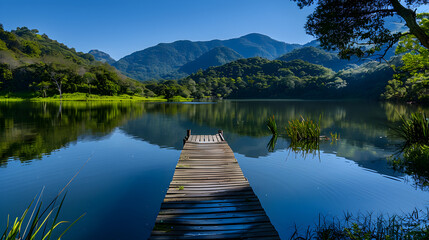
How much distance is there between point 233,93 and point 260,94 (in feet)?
57.8

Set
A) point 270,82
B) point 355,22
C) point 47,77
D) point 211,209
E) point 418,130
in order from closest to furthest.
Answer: point 211,209 → point 355,22 → point 418,130 → point 47,77 → point 270,82

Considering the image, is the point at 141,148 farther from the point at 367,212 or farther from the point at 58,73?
the point at 58,73

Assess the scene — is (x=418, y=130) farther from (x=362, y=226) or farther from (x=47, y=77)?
(x=47, y=77)

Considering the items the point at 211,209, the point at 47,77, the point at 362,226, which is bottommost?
the point at 362,226

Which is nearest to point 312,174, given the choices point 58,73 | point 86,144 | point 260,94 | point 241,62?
point 86,144

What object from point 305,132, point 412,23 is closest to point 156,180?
point 412,23

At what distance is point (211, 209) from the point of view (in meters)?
4.89

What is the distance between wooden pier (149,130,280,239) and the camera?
13.3 ft

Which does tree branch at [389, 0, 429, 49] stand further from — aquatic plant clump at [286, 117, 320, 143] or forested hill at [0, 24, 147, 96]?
forested hill at [0, 24, 147, 96]

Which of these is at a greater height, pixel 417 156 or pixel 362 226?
pixel 417 156

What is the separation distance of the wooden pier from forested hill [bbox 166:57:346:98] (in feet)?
342

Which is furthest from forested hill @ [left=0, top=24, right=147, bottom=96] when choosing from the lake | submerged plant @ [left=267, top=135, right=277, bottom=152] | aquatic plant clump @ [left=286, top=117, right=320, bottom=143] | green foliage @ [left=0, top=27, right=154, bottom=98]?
aquatic plant clump @ [left=286, top=117, right=320, bottom=143]

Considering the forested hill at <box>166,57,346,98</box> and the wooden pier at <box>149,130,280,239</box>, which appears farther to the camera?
the forested hill at <box>166,57,346,98</box>

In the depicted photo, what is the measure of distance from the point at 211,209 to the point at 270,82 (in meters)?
134
